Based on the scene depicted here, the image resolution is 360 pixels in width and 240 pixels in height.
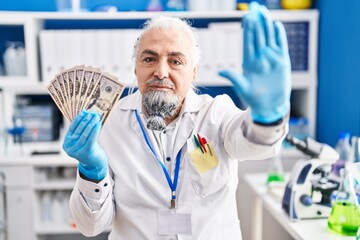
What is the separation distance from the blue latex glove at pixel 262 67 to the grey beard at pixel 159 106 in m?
0.34

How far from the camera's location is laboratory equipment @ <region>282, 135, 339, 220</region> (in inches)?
66.6

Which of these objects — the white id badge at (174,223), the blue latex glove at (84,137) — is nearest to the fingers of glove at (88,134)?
the blue latex glove at (84,137)

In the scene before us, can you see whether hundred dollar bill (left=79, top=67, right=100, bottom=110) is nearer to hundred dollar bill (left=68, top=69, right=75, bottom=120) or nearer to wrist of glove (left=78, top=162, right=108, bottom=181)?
hundred dollar bill (left=68, top=69, right=75, bottom=120)

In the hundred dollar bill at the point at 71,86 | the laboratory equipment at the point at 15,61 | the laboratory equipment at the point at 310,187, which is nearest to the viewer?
the hundred dollar bill at the point at 71,86

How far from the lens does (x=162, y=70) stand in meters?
1.19

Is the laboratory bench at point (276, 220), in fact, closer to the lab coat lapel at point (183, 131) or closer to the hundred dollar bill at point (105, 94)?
the lab coat lapel at point (183, 131)

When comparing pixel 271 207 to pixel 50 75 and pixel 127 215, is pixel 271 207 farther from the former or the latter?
pixel 50 75

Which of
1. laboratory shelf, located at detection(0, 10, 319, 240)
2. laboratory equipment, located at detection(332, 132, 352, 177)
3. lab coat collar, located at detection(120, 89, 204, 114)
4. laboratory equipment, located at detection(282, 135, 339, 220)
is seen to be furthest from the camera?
laboratory shelf, located at detection(0, 10, 319, 240)

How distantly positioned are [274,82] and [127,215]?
67 centimetres

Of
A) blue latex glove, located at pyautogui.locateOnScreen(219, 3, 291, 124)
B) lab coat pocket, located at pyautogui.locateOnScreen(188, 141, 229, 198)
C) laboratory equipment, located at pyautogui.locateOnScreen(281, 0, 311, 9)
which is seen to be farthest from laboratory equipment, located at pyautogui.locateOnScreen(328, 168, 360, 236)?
laboratory equipment, located at pyautogui.locateOnScreen(281, 0, 311, 9)

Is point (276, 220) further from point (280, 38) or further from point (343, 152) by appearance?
point (280, 38)

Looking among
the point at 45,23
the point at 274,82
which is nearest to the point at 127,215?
the point at 274,82

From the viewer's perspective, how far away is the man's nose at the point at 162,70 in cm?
119

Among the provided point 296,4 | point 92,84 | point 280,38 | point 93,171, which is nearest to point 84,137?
point 93,171
